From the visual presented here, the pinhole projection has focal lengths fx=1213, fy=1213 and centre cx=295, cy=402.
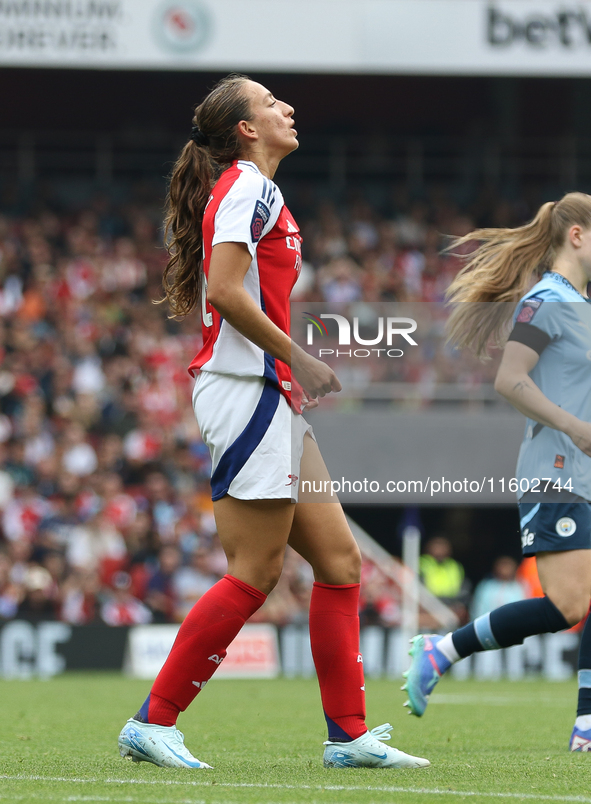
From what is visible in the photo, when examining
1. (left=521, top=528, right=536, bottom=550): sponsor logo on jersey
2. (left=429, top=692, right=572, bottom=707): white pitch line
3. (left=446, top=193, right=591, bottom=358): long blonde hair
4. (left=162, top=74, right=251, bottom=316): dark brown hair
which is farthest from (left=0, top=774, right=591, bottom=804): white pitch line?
(left=429, top=692, right=572, bottom=707): white pitch line

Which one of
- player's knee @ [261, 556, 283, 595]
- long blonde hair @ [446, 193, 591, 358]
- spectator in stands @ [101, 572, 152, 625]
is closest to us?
player's knee @ [261, 556, 283, 595]

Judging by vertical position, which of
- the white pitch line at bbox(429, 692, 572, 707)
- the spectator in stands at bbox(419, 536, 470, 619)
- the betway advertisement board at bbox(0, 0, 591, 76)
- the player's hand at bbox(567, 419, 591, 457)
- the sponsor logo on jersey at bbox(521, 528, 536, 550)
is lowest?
the spectator in stands at bbox(419, 536, 470, 619)

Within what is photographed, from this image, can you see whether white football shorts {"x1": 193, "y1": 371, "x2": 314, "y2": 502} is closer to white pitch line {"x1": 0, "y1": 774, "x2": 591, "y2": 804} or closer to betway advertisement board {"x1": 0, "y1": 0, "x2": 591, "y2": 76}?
white pitch line {"x1": 0, "y1": 774, "x2": 591, "y2": 804}

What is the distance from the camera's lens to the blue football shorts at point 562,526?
165 inches

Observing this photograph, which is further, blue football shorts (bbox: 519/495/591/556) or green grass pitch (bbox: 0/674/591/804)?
blue football shorts (bbox: 519/495/591/556)

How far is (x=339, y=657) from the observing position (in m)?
3.86

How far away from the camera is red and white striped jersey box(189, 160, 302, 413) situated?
11.9ft

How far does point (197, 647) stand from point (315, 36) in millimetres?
15022

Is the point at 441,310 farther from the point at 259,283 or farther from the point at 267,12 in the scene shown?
the point at 267,12

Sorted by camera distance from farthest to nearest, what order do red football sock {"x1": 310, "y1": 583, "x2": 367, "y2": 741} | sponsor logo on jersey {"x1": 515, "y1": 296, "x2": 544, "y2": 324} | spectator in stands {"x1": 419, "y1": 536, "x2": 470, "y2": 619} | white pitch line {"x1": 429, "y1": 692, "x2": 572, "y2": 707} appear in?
spectator in stands {"x1": 419, "y1": 536, "x2": 470, "y2": 619}
white pitch line {"x1": 429, "y1": 692, "x2": 572, "y2": 707}
sponsor logo on jersey {"x1": 515, "y1": 296, "x2": 544, "y2": 324}
red football sock {"x1": 310, "y1": 583, "x2": 367, "y2": 741}

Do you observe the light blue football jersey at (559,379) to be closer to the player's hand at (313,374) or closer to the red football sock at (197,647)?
the player's hand at (313,374)

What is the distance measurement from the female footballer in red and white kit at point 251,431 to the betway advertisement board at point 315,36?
45.3ft

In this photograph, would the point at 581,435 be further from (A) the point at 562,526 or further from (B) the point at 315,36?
(B) the point at 315,36

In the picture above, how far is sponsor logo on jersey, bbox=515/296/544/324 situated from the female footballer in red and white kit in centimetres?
97
